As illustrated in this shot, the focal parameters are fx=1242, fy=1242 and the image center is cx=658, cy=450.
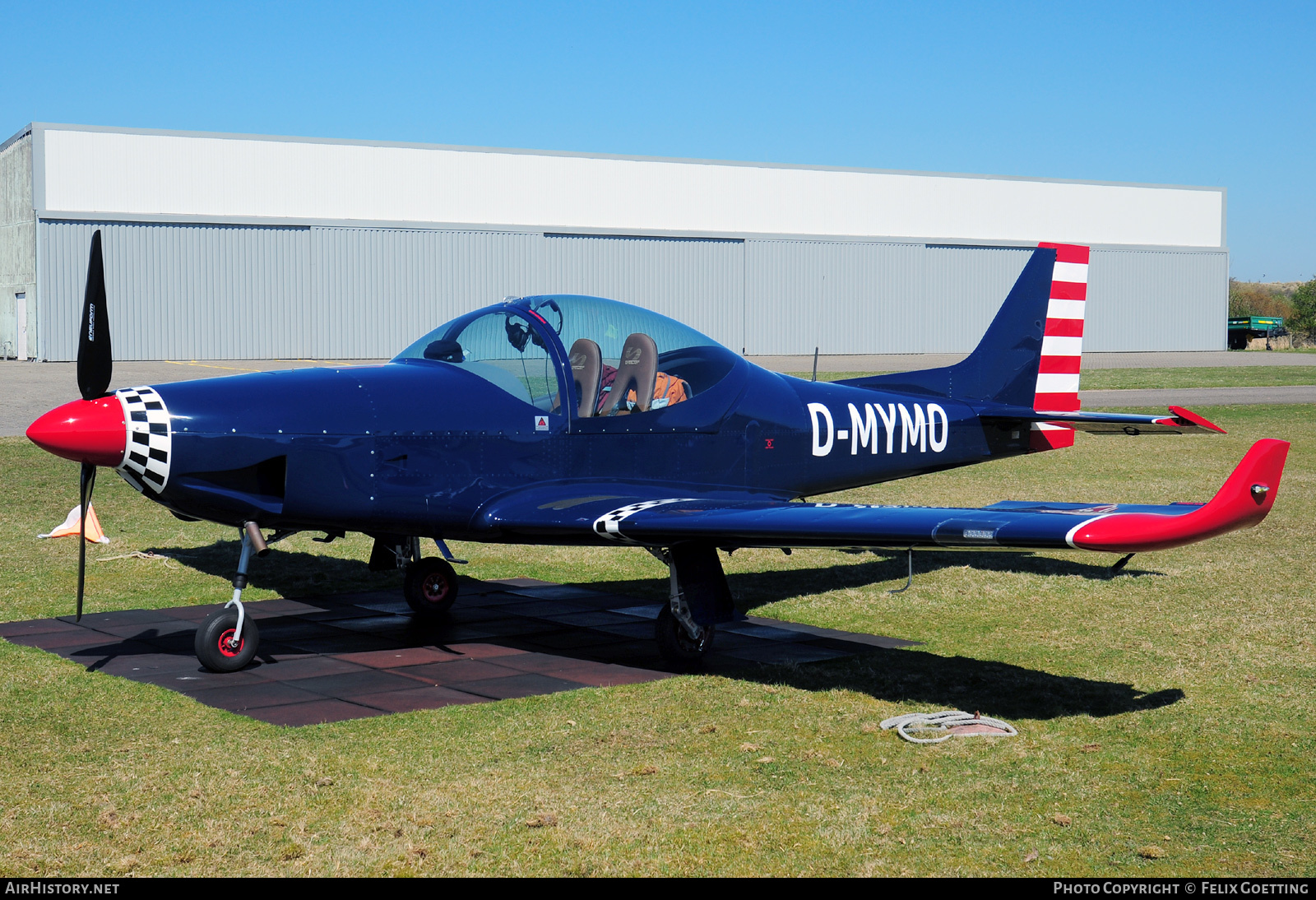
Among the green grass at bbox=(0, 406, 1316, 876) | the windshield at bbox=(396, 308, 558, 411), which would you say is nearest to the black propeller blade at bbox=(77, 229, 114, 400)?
the green grass at bbox=(0, 406, 1316, 876)

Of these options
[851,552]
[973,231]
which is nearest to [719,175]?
[973,231]

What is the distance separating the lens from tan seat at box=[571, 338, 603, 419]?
8789 mm

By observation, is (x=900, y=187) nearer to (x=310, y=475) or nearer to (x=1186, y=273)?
(x=1186, y=273)

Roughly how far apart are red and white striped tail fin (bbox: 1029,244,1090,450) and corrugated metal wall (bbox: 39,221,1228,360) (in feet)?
111

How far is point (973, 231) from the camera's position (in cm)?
5444

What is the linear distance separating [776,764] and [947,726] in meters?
1.15

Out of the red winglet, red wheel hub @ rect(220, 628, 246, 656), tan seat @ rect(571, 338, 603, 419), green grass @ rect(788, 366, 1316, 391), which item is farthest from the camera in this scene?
green grass @ rect(788, 366, 1316, 391)

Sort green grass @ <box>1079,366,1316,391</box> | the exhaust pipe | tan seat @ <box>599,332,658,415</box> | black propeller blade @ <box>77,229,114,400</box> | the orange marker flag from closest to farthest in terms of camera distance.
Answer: black propeller blade @ <box>77,229,114,400</box>, the exhaust pipe, tan seat @ <box>599,332,658,415</box>, the orange marker flag, green grass @ <box>1079,366,1316,391</box>

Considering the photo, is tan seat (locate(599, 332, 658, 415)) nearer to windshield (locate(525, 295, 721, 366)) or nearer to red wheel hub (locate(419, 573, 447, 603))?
windshield (locate(525, 295, 721, 366))

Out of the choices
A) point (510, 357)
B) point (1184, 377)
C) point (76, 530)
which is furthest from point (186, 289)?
point (510, 357)

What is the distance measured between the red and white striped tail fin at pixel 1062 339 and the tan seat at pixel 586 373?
16.3ft
